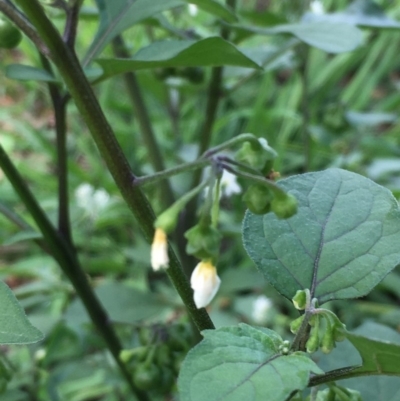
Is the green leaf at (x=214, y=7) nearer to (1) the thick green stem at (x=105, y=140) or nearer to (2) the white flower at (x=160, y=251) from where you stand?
(1) the thick green stem at (x=105, y=140)

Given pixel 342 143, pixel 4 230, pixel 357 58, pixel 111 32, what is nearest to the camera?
pixel 111 32

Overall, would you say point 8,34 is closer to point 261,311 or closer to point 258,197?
point 258,197

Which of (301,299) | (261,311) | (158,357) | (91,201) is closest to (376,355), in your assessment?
(301,299)

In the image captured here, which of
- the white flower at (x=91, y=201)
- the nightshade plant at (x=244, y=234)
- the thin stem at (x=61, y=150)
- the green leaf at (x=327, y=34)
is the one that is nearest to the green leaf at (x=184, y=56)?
the nightshade plant at (x=244, y=234)

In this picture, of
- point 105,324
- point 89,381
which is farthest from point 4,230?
point 105,324

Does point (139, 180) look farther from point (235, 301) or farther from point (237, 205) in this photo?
point (237, 205)

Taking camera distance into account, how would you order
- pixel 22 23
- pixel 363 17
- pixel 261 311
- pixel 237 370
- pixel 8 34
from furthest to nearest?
pixel 261 311
pixel 363 17
pixel 8 34
pixel 22 23
pixel 237 370

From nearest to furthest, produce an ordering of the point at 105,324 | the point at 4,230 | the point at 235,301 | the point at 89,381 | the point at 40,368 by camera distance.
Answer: the point at 105,324, the point at 40,368, the point at 89,381, the point at 235,301, the point at 4,230
